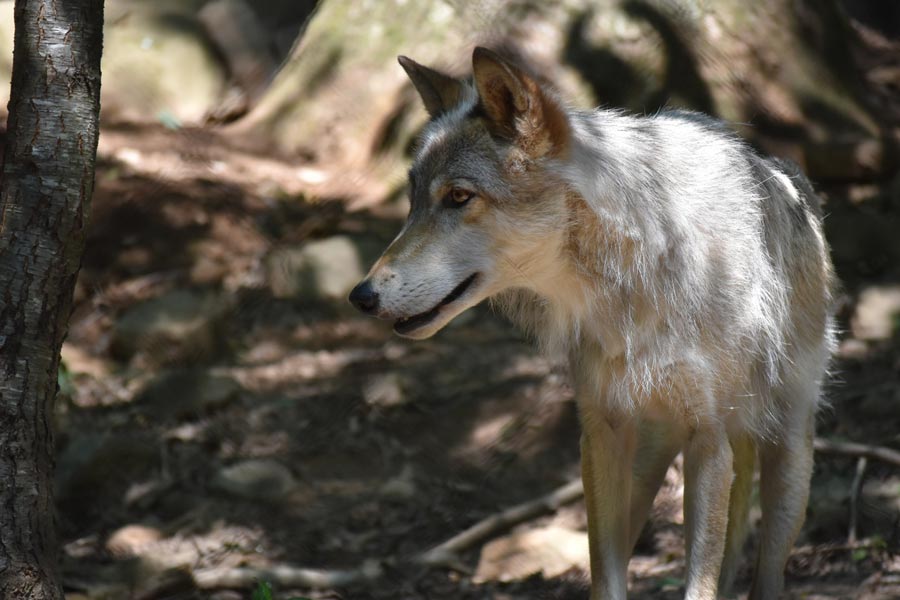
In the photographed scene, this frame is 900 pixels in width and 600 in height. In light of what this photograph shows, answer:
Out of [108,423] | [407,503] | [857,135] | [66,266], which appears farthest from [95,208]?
[857,135]

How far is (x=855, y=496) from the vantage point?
16.1 feet

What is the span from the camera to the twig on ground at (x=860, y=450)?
496 centimetres

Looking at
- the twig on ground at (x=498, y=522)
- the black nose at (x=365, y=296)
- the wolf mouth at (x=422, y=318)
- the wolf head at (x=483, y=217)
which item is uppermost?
the wolf head at (x=483, y=217)

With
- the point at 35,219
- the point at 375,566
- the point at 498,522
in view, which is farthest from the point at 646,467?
the point at 35,219

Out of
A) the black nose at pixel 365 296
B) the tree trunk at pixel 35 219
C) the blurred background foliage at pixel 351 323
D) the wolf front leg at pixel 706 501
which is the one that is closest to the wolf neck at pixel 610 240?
the wolf front leg at pixel 706 501

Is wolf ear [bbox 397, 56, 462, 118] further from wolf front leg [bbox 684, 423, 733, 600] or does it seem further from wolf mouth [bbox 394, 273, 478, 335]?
wolf front leg [bbox 684, 423, 733, 600]

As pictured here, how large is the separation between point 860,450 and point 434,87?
9.01 ft

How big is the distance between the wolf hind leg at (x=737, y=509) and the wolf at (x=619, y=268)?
190 millimetres

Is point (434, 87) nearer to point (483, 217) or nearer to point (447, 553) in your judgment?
point (483, 217)

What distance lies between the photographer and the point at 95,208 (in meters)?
6.97

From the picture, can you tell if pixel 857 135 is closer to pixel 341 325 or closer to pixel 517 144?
pixel 341 325

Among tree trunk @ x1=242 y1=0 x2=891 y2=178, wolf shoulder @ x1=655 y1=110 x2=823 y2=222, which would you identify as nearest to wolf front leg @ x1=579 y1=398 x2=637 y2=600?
wolf shoulder @ x1=655 y1=110 x2=823 y2=222

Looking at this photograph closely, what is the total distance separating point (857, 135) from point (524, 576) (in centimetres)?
398

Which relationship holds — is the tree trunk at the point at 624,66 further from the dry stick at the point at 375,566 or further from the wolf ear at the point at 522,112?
the wolf ear at the point at 522,112
